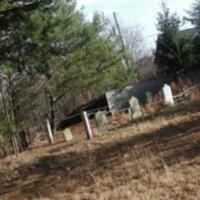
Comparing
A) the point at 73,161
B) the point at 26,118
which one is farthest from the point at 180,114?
the point at 26,118

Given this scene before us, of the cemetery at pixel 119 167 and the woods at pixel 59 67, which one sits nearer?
the cemetery at pixel 119 167

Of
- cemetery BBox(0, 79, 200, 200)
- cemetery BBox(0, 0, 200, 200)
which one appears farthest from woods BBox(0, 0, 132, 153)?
cemetery BBox(0, 79, 200, 200)

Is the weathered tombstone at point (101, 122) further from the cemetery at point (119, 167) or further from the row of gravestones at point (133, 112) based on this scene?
the cemetery at point (119, 167)

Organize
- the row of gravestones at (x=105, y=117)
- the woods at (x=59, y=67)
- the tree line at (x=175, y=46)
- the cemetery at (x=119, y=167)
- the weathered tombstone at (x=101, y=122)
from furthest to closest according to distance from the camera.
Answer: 1. the tree line at (x=175, y=46)
2. the woods at (x=59, y=67)
3. the row of gravestones at (x=105, y=117)
4. the weathered tombstone at (x=101, y=122)
5. the cemetery at (x=119, y=167)

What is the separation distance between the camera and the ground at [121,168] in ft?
26.1

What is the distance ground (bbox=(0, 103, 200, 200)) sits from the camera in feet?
26.1

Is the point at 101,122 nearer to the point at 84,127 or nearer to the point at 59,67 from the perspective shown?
the point at 84,127

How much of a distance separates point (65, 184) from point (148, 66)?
177ft

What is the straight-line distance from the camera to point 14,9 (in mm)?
10938

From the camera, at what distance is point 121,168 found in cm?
957

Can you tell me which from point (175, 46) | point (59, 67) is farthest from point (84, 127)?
point (175, 46)

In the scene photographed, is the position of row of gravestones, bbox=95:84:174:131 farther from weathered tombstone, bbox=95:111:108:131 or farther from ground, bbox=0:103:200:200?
ground, bbox=0:103:200:200

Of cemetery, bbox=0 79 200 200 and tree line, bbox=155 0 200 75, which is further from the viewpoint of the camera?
tree line, bbox=155 0 200 75

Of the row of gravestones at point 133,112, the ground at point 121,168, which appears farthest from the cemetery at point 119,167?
the row of gravestones at point 133,112
